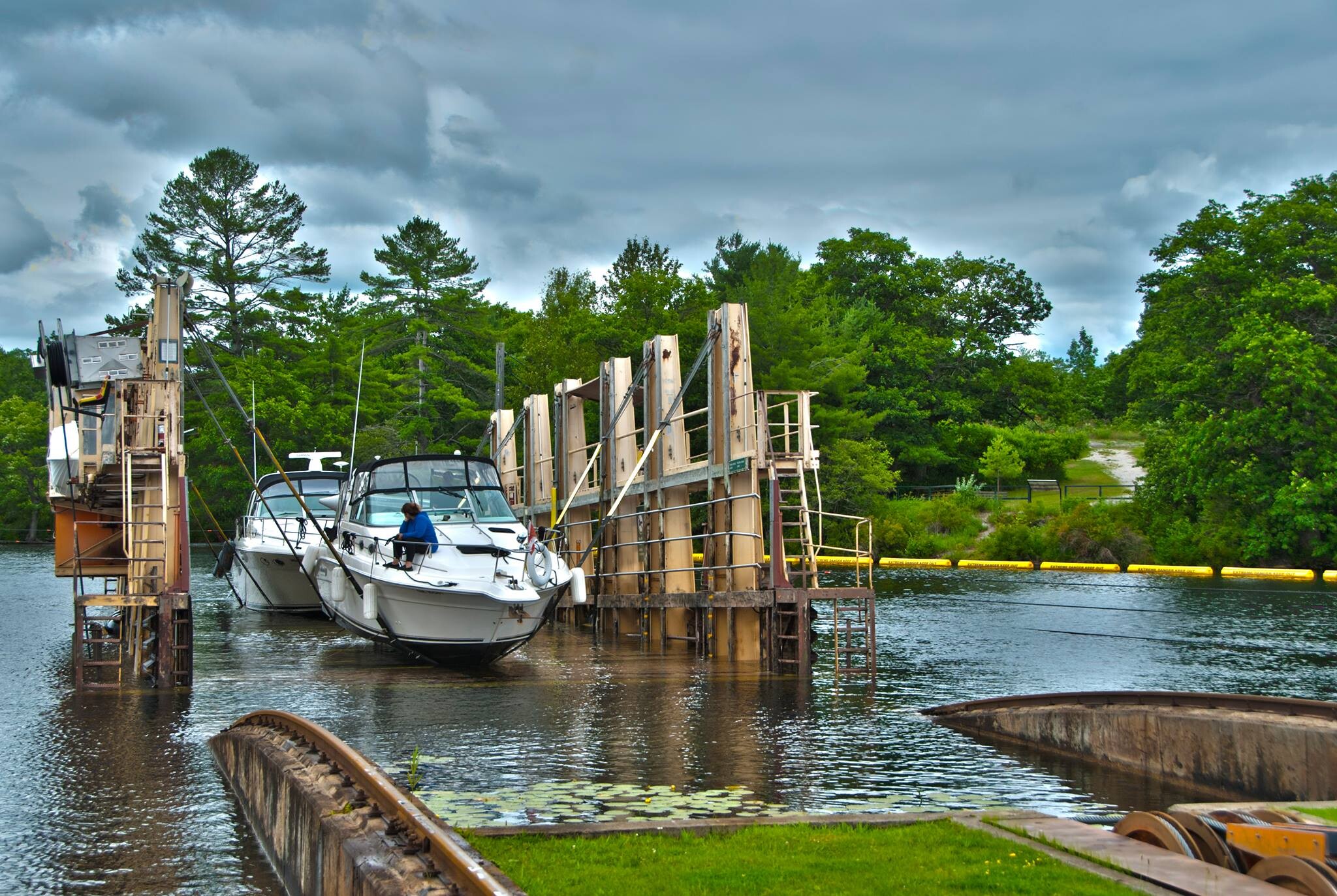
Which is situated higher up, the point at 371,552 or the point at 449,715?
the point at 371,552

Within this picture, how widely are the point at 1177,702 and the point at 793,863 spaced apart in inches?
254

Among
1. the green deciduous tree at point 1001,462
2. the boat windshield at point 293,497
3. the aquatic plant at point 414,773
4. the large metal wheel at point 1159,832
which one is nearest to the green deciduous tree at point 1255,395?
the green deciduous tree at point 1001,462

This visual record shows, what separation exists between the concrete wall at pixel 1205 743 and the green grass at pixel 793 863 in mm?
3992

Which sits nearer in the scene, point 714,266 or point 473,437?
point 473,437

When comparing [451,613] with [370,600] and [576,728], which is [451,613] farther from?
[576,728]

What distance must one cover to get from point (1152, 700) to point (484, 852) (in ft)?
25.1

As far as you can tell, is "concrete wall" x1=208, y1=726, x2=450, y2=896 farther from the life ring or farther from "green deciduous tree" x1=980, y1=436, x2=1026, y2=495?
"green deciduous tree" x1=980, y1=436, x2=1026, y2=495

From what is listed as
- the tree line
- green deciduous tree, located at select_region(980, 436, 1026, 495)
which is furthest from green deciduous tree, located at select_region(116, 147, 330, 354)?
green deciduous tree, located at select_region(980, 436, 1026, 495)

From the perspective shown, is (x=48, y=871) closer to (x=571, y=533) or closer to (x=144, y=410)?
(x=144, y=410)

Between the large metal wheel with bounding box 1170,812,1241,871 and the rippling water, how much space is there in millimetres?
3297

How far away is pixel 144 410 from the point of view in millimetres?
21188

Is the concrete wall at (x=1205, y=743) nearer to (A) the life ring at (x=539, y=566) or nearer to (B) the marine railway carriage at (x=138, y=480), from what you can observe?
(A) the life ring at (x=539, y=566)

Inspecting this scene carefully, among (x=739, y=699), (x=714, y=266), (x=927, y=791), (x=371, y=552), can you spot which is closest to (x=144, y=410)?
(x=371, y=552)

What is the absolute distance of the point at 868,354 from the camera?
245 ft
